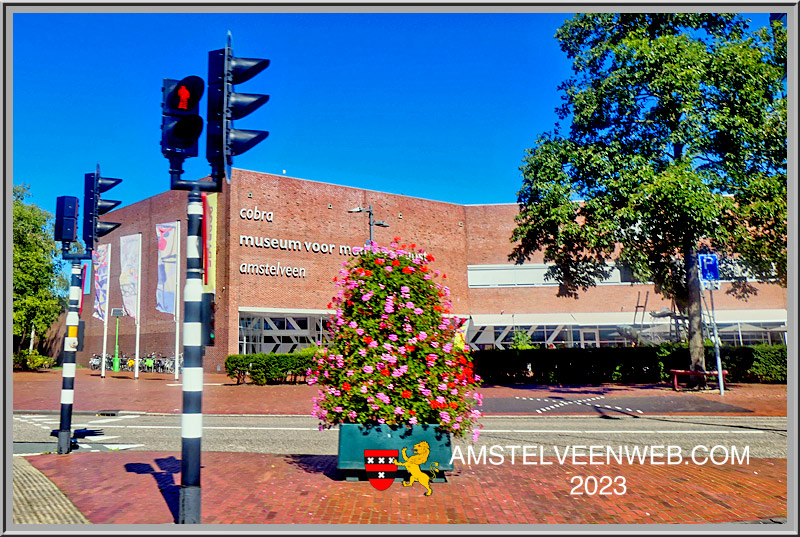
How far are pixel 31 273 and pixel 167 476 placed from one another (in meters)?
43.4

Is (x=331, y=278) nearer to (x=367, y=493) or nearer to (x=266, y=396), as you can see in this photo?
(x=266, y=396)

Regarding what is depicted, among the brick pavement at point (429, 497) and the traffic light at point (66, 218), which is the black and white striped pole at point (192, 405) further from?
the traffic light at point (66, 218)

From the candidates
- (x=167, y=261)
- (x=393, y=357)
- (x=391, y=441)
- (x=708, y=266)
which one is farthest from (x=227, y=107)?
(x=167, y=261)

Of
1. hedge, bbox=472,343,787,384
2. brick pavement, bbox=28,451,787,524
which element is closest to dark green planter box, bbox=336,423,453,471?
brick pavement, bbox=28,451,787,524

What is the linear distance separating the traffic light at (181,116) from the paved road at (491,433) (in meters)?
5.50

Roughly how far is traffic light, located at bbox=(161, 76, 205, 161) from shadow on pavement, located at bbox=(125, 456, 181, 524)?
336cm

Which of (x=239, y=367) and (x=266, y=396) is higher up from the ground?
(x=239, y=367)

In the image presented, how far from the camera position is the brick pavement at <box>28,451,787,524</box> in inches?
227

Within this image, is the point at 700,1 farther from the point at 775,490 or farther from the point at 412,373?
the point at 775,490

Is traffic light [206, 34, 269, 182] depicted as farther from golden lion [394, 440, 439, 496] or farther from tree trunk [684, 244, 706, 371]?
tree trunk [684, 244, 706, 371]

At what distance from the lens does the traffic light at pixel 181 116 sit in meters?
5.64

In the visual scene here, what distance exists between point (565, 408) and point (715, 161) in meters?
9.04

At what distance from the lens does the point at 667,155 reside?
63.1 ft

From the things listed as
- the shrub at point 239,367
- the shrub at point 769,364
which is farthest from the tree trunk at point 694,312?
the shrub at point 239,367
